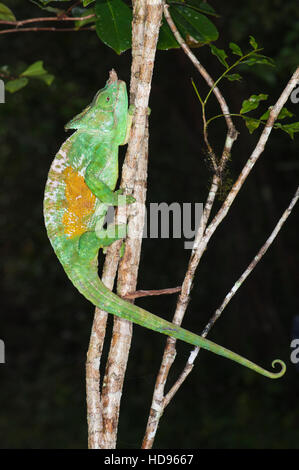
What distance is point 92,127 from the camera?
1.20 m

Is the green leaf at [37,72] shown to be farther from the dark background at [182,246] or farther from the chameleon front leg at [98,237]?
the dark background at [182,246]

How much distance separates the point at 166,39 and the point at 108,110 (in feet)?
0.66

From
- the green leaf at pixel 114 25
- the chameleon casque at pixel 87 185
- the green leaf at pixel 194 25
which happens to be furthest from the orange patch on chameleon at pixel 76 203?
the green leaf at pixel 194 25

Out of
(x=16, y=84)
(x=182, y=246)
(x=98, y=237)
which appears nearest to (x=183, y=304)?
(x=98, y=237)

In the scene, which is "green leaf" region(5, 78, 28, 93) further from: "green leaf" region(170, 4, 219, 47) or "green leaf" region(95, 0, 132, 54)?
"green leaf" region(170, 4, 219, 47)

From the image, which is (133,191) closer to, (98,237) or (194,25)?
(98,237)

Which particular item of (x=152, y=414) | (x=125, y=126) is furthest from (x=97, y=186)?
(x=152, y=414)

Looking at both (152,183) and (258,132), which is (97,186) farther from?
(152,183)

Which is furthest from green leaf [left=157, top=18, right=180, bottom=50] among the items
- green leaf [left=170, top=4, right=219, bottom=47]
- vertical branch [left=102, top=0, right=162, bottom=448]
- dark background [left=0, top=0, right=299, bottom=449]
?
dark background [left=0, top=0, right=299, bottom=449]

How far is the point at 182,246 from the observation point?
160 inches

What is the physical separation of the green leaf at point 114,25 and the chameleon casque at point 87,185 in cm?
6

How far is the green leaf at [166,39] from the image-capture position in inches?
46.2

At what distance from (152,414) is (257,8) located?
2.86 m

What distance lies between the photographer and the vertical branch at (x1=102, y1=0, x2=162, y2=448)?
0.95m
